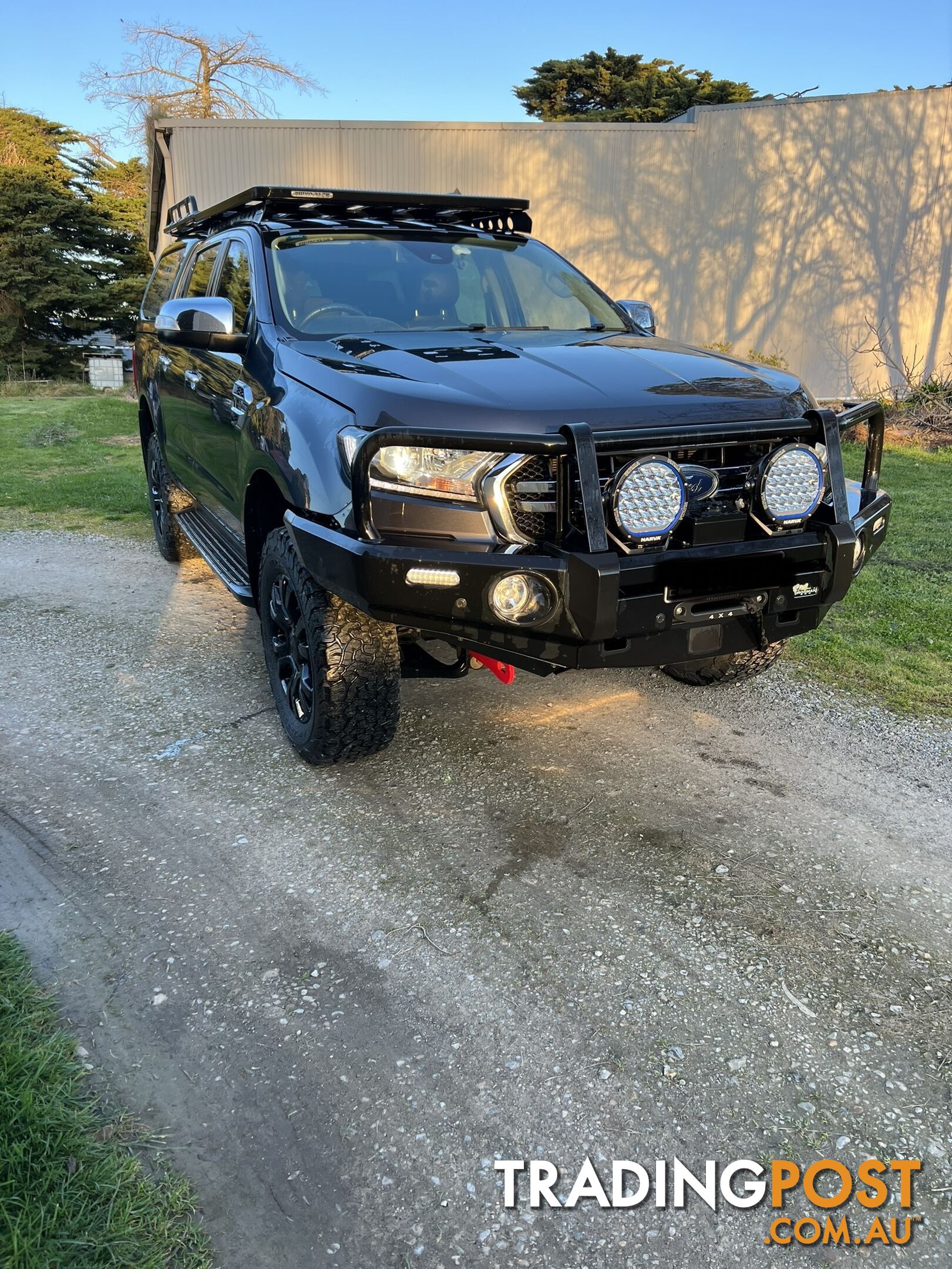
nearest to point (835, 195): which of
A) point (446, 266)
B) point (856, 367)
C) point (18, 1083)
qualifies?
point (856, 367)

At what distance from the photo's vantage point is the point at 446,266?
164 inches

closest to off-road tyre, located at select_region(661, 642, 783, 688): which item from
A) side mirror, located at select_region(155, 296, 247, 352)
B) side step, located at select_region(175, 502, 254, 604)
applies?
side step, located at select_region(175, 502, 254, 604)

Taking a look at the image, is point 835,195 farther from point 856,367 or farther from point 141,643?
point 141,643

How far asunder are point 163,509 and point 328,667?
3.73m

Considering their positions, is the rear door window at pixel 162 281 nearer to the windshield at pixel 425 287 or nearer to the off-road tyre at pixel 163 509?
the off-road tyre at pixel 163 509

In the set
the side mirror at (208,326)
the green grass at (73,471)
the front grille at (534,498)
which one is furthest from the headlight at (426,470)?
the green grass at (73,471)

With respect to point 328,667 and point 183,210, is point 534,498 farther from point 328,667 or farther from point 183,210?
point 183,210

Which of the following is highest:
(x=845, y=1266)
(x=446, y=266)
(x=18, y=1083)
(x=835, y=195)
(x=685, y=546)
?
(x=835, y=195)

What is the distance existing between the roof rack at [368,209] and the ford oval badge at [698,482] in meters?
2.19

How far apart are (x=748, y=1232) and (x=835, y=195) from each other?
1691 cm

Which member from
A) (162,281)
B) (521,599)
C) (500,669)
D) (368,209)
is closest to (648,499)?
(521,599)

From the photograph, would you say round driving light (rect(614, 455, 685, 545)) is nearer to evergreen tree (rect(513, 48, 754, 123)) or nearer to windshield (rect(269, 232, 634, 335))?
windshield (rect(269, 232, 634, 335))

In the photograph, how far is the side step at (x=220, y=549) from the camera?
13.5 feet

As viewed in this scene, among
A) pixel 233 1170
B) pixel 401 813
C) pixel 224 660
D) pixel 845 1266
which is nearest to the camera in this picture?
pixel 845 1266
